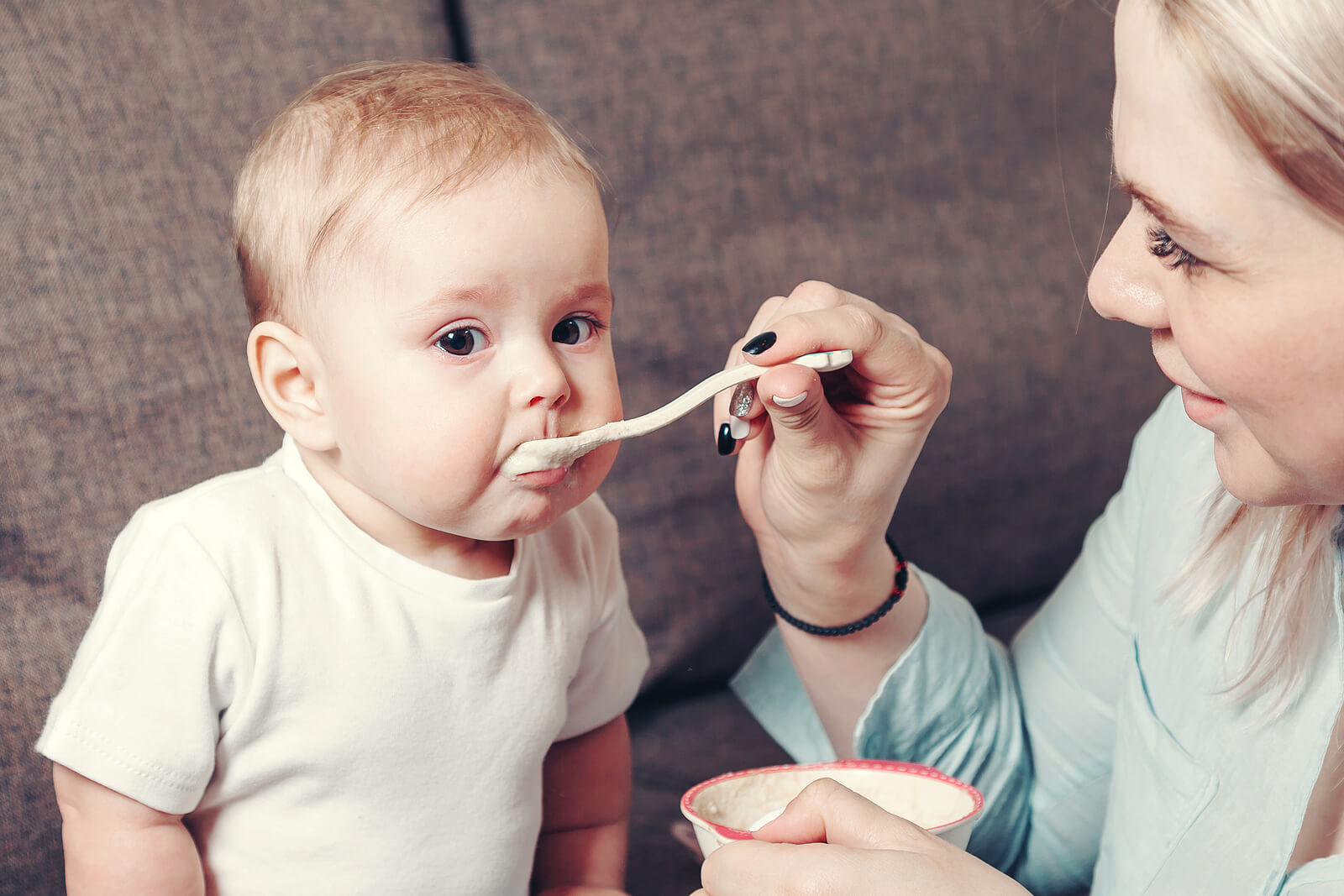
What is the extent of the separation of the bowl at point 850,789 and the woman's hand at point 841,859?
63mm

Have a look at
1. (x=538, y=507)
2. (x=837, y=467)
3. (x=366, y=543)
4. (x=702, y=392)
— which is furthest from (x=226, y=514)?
(x=837, y=467)

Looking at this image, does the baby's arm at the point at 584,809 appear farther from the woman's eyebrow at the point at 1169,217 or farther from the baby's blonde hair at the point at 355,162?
the woman's eyebrow at the point at 1169,217

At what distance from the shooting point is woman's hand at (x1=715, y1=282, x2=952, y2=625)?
727 mm

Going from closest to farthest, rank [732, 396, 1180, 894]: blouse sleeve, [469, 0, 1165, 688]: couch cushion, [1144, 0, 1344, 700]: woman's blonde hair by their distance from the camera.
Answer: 1. [1144, 0, 1344, 700]: woman's blonde hair
2. [732, 396, 1180, 894]: blouse sleeve
3. [469, 0, 1165, 688]: couch cushion

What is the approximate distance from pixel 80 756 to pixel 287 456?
0.24 meters

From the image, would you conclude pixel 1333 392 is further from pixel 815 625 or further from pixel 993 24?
pixel 993 24

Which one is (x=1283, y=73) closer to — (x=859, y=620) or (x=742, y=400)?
(x=742, y=400)

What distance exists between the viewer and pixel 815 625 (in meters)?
0.95

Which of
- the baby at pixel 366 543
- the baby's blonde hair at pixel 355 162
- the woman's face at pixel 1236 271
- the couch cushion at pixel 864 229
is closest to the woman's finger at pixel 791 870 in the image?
the baby at pixel 366 543

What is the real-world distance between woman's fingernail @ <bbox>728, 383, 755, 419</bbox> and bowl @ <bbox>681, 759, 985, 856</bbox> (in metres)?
0.25

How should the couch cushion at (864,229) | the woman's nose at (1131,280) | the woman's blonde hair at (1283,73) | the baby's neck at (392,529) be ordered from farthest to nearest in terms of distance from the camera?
the couch cushion at (864,229) < the baby's neck at (392,529) < the woman's nose at (1131,280) < the woman's blonde hair at (1283,73)

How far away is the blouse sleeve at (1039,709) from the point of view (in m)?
0.99

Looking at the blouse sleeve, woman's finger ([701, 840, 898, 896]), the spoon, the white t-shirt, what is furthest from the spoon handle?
the blouse sleeve

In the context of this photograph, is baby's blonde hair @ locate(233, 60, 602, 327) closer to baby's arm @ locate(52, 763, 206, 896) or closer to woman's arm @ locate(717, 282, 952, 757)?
woman's arm @ locate(717, 282, 952, 757)
